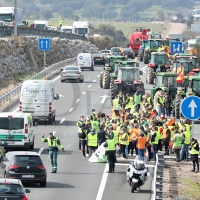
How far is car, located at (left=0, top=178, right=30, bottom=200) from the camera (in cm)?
2223

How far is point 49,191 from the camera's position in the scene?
28469 mm

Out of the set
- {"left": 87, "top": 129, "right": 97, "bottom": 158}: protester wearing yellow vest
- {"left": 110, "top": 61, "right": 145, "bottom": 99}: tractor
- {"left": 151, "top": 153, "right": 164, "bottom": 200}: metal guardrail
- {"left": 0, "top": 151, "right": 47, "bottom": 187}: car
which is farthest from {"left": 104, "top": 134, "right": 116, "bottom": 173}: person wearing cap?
{"left": 110, "top": 61, "right": 145, "bottom": 99}: tractor

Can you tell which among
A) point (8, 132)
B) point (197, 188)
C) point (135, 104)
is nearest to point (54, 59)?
point (135, 104)

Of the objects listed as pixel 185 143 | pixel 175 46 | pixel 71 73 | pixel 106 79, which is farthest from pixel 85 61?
pixel 185 143

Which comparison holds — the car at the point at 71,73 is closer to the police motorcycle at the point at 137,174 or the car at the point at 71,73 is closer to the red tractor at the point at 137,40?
the red tractor at the point at 137,40

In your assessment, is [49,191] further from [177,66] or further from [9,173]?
[177,66]

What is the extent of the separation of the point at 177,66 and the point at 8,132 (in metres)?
24.3

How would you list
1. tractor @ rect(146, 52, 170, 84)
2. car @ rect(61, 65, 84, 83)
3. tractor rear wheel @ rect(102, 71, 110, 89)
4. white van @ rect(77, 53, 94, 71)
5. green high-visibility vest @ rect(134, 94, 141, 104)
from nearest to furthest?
green high-visibility vest @ rect(134, 94, 141, 104)
tractor rear wheel @ rect(102, 71, 110, 89)
tractor @ rect(146, 52, 170, 84)
car @ rect(61, 65, 84, 83)
white van @ rect(77, 53, 94, 71)

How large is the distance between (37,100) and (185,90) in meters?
8.62

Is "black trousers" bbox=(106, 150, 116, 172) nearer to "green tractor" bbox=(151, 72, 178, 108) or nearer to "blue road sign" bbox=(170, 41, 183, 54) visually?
"green tractor" bbox=(151, 72, 178, 108)

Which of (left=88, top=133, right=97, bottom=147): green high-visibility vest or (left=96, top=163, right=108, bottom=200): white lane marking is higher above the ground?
(left=88, top=133, right=97, bottom=147): green high-visibility vest

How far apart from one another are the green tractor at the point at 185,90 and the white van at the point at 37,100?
639 centimetres

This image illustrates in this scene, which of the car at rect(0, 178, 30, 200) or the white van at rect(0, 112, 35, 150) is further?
the white van at rect(0, 112, 35, 150)

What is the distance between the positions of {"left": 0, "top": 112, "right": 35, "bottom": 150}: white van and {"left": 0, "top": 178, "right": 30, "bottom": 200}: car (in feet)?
45.5
